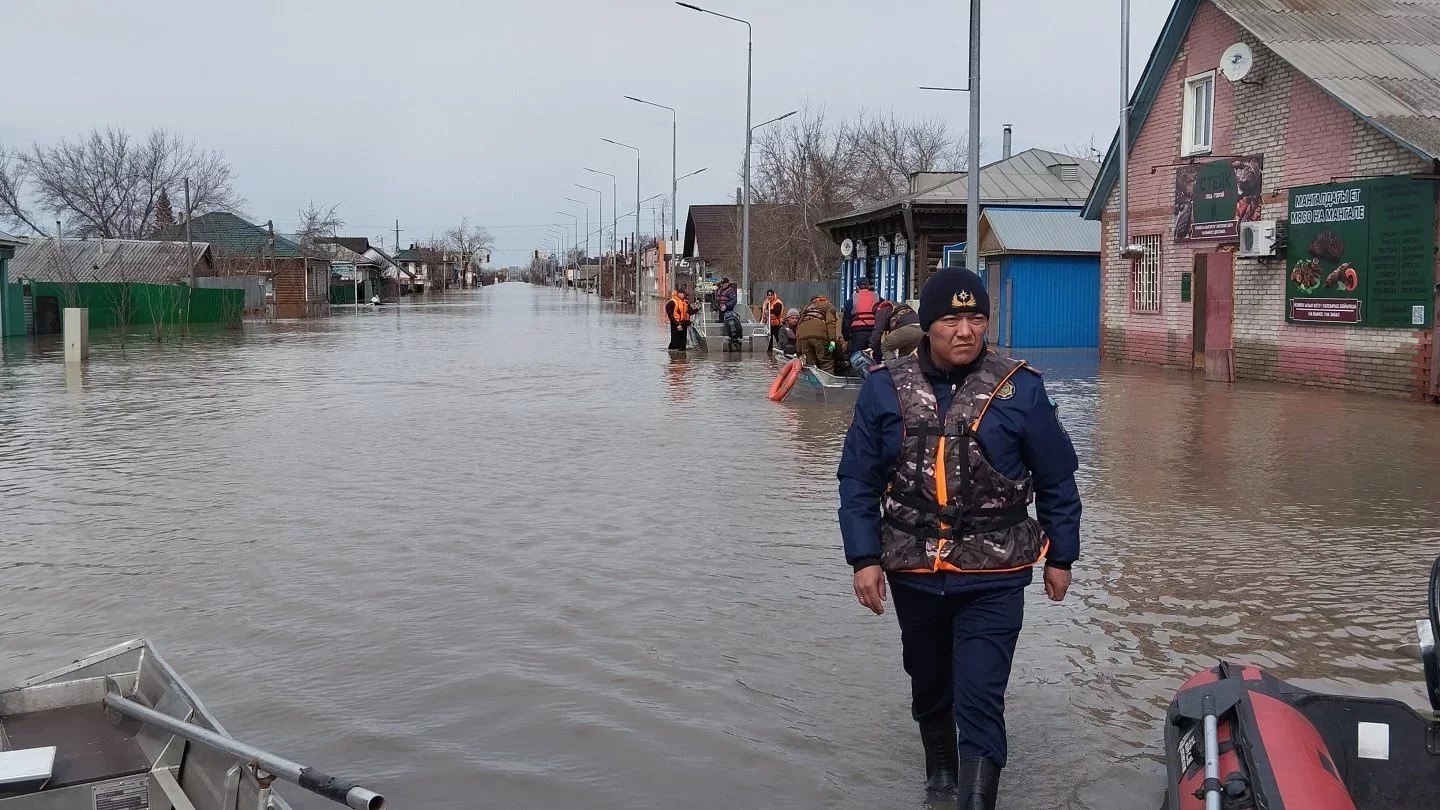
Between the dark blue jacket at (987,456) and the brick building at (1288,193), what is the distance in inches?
597

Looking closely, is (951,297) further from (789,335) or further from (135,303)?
(135,303)

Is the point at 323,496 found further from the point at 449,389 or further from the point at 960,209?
the point at 960,209

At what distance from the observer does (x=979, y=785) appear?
168 inches

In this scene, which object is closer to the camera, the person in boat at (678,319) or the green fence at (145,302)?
the person in boat at (678,319)

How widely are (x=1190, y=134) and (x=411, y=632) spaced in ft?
67.8

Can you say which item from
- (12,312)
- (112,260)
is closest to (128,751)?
(12,312)

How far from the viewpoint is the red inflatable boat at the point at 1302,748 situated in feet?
12.0

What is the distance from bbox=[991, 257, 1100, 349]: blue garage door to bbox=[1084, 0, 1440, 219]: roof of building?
785 cm

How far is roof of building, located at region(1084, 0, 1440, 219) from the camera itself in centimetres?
1856

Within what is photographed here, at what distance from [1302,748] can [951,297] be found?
1624 mm

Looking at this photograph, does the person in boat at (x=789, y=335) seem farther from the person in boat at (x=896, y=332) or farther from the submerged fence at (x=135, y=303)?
the submerged fence at (x=135, y=303)

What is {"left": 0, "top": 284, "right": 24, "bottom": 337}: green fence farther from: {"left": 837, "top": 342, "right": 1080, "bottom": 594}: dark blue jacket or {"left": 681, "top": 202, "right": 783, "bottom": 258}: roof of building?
{"left": 681, "top": 202, "right": 783, "bottom": 258}: roof of building

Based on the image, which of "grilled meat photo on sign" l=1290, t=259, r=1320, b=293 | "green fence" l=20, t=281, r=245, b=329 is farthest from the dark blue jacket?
"green fence" l=20, t=281, r=245, b=329

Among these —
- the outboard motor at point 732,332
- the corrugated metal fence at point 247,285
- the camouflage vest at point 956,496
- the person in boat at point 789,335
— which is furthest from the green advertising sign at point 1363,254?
the corrugated metal fence at point 247,285
